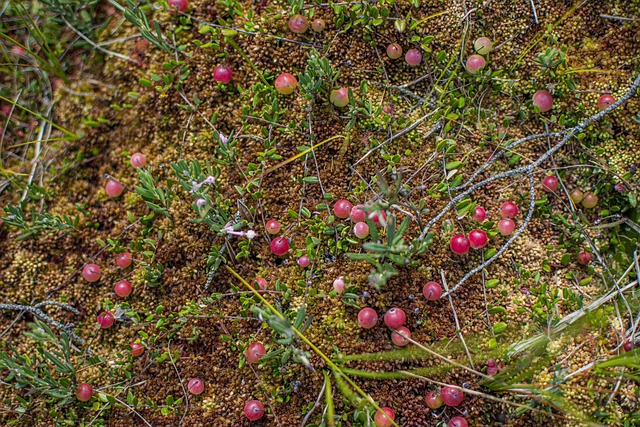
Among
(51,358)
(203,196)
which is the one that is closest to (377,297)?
(203,196)

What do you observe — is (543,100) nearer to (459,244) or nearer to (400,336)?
(459,244)

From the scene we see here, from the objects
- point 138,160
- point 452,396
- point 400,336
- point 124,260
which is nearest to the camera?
point 452,396

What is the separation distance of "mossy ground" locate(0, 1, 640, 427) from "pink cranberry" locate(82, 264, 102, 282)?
76 millimetres

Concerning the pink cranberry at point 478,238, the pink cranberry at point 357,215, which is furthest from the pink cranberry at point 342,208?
the pink cranberry at point 478,238

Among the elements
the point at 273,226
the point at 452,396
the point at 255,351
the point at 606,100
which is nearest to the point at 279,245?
the point at 273,226

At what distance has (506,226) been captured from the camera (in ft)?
10.3

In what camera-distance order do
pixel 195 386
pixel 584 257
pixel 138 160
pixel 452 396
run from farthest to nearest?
1. pixel 138 160
2. pixel 584 257
3. pixel 195 386
4. pixel 452 396

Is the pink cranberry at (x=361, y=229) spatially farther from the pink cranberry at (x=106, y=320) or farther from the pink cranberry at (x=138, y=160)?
the pink cranberry at (x=106, y=320)

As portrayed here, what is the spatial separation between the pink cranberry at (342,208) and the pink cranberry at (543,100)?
1403 mm

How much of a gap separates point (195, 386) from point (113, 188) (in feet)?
4.74

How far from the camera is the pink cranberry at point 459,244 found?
3055 mm

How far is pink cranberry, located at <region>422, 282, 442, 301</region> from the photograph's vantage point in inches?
120

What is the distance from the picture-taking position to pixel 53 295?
11.2ft

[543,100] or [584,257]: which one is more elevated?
[543,100]
